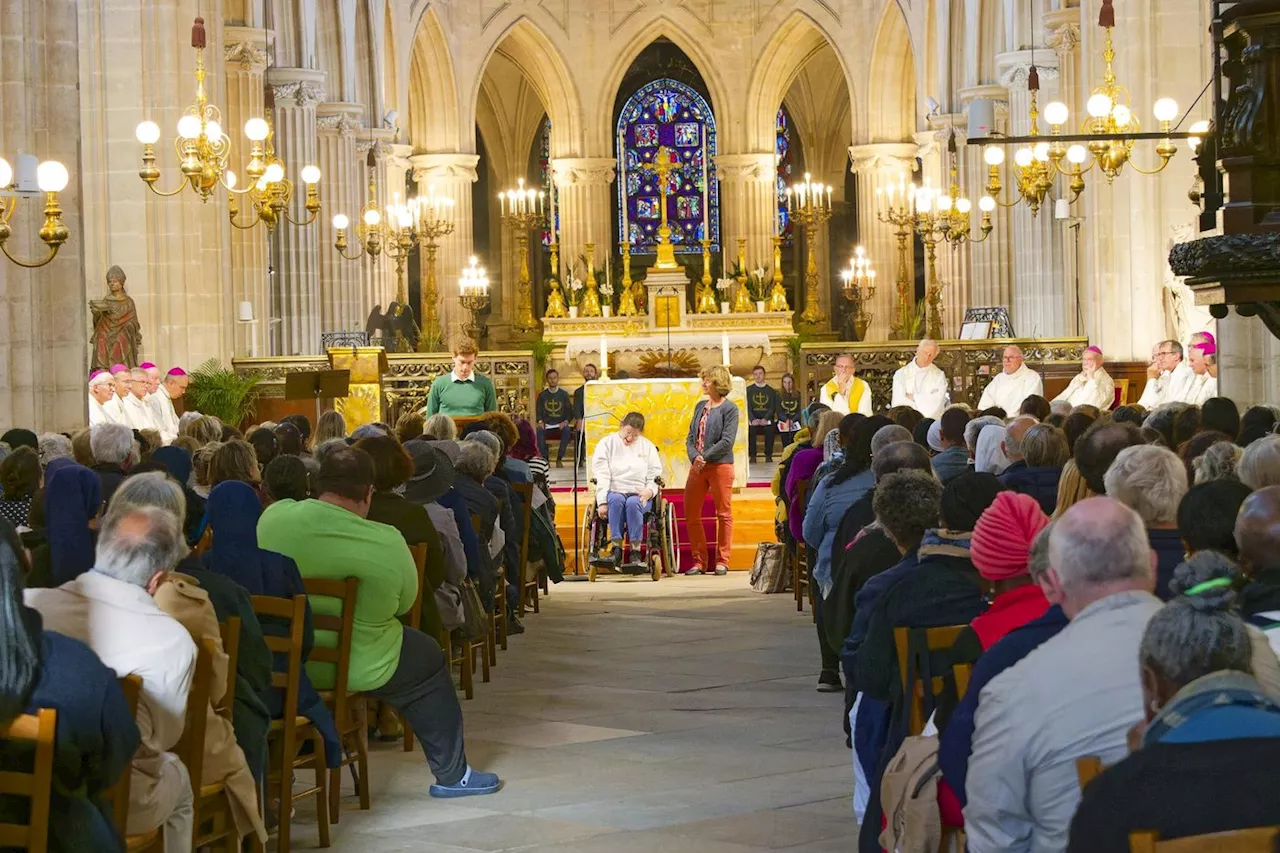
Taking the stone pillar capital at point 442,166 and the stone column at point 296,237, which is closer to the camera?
the stone column at point 296,237

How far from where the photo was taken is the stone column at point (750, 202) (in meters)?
34.9

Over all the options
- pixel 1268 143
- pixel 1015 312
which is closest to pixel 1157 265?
pixel 1015 312

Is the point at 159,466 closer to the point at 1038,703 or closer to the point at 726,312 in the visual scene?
the point at 1038,703

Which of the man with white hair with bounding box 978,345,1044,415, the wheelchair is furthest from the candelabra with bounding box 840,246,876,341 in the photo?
the wheelchair

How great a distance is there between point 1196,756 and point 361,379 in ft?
55.0

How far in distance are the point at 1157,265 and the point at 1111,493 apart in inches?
481

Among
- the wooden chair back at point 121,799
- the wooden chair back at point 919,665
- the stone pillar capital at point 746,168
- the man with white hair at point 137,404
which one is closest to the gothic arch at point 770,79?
the stone pillar capital at point 746,168

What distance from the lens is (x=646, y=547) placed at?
15008 millimetres

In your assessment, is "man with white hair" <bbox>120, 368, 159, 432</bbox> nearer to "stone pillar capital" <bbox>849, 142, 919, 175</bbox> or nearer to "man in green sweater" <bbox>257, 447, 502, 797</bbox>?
"man in green sweater" <bbox>257, 447, 502, 797</bbox>

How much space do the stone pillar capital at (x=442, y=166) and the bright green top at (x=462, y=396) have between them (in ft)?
63.1

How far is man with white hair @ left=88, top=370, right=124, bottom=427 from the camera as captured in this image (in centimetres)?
1374

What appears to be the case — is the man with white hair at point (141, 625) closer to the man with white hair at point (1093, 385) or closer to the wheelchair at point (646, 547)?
the wheelchair at point (646, 547)

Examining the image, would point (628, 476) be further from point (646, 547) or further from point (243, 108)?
point (243, 108)

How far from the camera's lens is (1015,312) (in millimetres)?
25375
